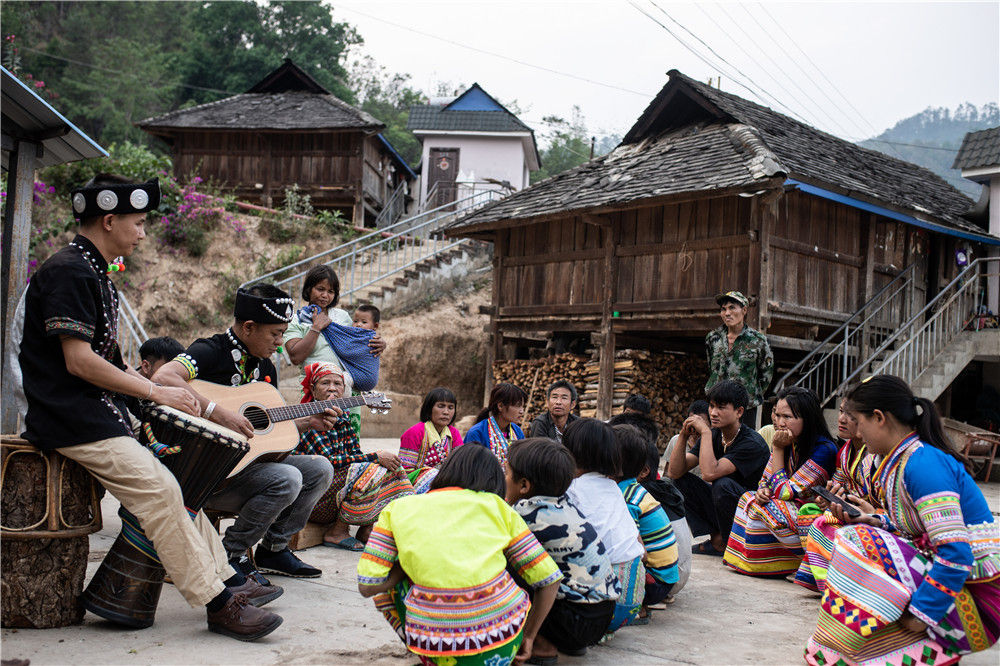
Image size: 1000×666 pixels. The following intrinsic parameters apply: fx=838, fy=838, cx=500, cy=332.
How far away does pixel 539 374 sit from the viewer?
613 inches

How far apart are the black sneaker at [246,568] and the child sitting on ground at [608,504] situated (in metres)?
1.66

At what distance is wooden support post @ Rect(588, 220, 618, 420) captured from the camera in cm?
1380

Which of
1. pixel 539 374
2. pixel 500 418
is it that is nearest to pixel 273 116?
pixel 539 374

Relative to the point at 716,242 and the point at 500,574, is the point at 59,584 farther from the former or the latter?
the point at 716,242

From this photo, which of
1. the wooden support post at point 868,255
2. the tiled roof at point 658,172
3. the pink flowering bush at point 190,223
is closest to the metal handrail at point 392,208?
the pink flowering bush at point 190,223

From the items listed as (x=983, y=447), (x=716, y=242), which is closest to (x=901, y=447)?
(x=716, y=242)

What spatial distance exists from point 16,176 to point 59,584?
12.8 ft

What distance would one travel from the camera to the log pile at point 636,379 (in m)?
13.9

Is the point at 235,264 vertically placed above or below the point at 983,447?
above

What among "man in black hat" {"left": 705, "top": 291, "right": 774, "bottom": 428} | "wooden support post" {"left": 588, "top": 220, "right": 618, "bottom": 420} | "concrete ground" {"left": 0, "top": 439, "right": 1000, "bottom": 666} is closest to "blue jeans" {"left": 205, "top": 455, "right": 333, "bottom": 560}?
"concrete ground" {"left": 0, "top": 439, "right": 1000, "bottom": 666}

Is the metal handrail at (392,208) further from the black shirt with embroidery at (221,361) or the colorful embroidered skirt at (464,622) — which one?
the colorful embroidered skirt at (464,622)

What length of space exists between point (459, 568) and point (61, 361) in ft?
5.92

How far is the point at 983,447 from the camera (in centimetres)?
1209

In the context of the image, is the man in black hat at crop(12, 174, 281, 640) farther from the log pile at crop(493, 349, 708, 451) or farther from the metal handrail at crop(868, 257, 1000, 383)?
the log pile at crop(493, 349, 708, 451)
